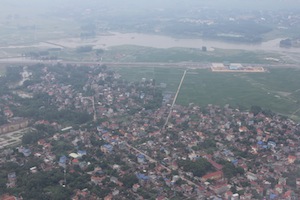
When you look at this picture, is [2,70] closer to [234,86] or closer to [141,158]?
[234,86]

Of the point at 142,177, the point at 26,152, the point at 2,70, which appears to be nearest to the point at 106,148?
the point at 142,177

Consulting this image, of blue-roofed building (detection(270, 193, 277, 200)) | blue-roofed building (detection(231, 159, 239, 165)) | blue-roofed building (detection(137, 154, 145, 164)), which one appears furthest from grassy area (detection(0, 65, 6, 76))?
blue-roofed building (detection(270, 193, 277, 200))

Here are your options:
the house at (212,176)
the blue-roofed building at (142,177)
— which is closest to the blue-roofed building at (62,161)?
the blue-roofed building at (142,177)

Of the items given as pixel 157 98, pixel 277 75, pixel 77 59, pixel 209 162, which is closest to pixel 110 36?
pixel 77 59

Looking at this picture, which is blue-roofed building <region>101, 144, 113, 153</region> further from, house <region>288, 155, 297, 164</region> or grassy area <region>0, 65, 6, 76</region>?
grassy area <region>0, 65, 6, 76</region>

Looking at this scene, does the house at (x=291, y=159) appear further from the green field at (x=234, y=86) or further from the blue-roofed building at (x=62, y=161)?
the blue-roofed building at (x=62, y=161)
